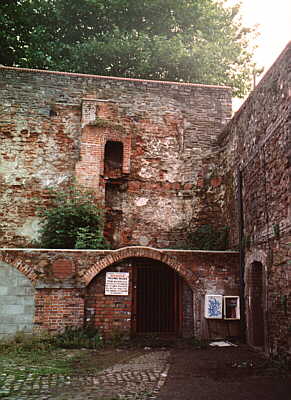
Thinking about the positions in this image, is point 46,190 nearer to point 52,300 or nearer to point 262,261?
point 52,300

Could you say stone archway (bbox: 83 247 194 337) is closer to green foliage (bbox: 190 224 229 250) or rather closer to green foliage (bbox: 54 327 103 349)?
green foliage (bbox: 54 327 103 349)

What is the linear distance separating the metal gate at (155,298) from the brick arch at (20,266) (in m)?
2.42

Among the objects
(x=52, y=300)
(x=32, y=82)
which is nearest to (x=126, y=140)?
(x=32, y=82)

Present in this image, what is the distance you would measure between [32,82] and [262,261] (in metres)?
9.05

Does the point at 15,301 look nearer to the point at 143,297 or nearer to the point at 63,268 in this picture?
the point at 63,268

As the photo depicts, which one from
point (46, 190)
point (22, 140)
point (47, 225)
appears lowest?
point (47, 225)

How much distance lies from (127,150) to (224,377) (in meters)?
7.91

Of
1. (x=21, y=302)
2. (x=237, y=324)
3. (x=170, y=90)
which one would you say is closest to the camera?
(x=21, y=302)

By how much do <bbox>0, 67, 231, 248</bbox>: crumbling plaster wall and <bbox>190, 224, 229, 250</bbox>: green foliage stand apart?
1.20 ft

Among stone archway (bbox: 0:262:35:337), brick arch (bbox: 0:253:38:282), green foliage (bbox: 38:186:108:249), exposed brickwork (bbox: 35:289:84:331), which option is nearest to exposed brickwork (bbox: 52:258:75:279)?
exposed brickwork (bbox: 35:289:84:331)

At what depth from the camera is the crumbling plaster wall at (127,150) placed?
40.9 feet

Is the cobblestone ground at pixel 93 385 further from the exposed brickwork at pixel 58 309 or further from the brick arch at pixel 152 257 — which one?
the brick arch at pixel 152 257

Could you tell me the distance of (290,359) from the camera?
6965mm

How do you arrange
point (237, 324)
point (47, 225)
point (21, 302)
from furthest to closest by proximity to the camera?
point (47, 225)
point (237, 324)
point (21, 302)
